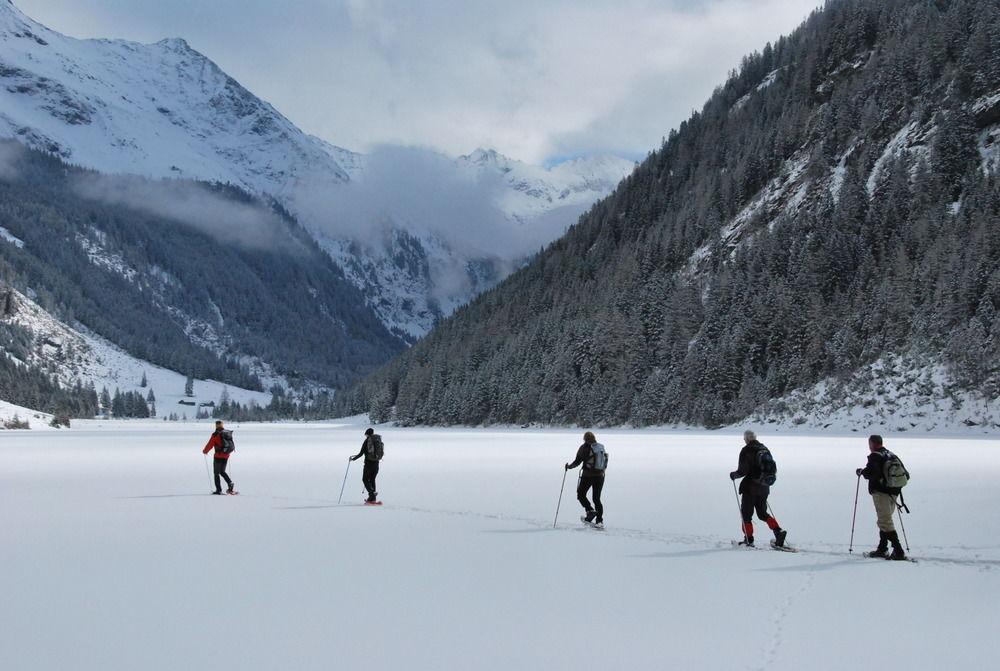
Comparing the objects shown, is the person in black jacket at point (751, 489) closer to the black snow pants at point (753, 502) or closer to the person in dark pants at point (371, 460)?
the black snow pants at point (753, 502)

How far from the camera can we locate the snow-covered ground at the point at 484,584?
22.8 ft

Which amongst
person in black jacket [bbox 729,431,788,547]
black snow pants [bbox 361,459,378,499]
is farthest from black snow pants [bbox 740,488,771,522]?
black snow pants [bbox 361,459,378,499]

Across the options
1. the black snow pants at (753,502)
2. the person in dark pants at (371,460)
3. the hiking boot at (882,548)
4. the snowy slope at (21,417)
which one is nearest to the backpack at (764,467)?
the black snow pants at (753,502)

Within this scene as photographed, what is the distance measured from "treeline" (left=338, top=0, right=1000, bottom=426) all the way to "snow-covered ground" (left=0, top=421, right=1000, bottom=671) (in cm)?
4678

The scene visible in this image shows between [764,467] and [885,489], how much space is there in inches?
74.3

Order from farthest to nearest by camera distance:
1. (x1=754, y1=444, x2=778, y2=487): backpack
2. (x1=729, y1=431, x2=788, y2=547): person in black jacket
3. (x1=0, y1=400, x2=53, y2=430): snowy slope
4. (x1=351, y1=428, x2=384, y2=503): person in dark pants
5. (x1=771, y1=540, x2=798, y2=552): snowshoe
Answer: (x1=0, y1=400, x2=53, y2=430): snowy slope
(x1=351, y1=428, x2=384, y2=503): person in dark pants
(x1=729, y1=431, x2=788, y2=547): person in black jacket
(x1=754, y1=444, x2=778, y2=487): backpack
(x1=771, y1=540, x2=798, y2=552): snowshoe

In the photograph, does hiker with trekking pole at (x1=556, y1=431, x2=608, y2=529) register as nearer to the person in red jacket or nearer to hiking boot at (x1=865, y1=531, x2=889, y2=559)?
hiking boot at (x1=865, y1=531, x2=889, y2=559)

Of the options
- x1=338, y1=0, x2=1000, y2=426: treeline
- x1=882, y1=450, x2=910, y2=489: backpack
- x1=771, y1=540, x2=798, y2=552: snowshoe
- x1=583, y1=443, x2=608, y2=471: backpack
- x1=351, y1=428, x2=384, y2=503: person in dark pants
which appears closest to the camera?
x1=882, y1=450, x2=910, y2=489: backpack

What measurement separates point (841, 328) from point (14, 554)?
220 feet

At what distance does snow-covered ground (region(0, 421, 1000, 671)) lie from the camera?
6.96 metres

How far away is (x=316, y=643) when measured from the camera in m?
7.19

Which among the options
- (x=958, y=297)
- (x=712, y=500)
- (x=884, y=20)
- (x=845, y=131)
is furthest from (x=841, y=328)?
(x=884, y=20)

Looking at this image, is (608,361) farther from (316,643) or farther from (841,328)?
(316,643)

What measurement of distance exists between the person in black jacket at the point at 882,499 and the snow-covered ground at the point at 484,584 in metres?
0.43
